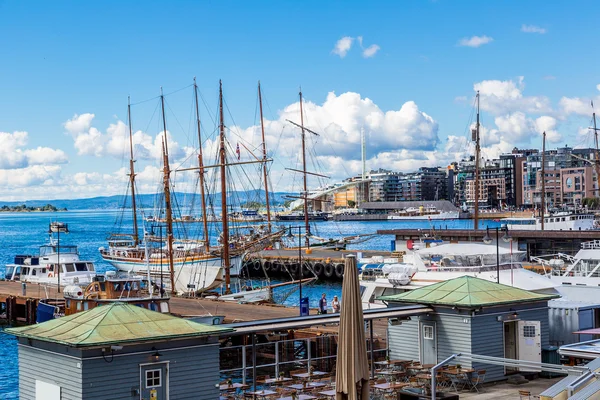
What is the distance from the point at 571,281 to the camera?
4250 cm

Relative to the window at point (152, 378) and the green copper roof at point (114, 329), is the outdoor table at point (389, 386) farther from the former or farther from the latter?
the window at point (152, 378)

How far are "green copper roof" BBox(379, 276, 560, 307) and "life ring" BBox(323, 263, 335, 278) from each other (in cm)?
5933

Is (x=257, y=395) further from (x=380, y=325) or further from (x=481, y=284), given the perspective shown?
(x=380, y=325)

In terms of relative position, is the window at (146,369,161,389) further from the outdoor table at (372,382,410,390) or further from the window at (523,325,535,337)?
the window at (523,325,535,337)

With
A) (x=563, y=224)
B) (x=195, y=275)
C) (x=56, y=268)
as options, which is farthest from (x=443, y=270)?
(x=563, y=224)

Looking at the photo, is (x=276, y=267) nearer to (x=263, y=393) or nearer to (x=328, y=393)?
(x=328, y=393)

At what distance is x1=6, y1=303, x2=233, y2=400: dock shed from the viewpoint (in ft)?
54.3

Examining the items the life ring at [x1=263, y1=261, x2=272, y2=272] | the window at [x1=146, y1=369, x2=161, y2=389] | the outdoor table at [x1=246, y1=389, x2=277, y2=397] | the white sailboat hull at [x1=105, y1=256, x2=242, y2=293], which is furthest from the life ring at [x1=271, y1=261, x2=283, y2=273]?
the window at [x1=146, y1=369, x2=161, y2=389]

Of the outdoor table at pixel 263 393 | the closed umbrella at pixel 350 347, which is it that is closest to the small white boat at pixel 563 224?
the outdoor table at pixel 263 393

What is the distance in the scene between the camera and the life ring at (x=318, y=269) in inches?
3292

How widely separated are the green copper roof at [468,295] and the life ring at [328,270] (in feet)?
195

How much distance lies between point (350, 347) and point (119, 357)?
511 centimetres

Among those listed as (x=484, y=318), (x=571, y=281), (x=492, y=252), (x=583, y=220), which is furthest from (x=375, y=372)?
(x=583, y=220)

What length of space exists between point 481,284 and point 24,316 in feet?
125
